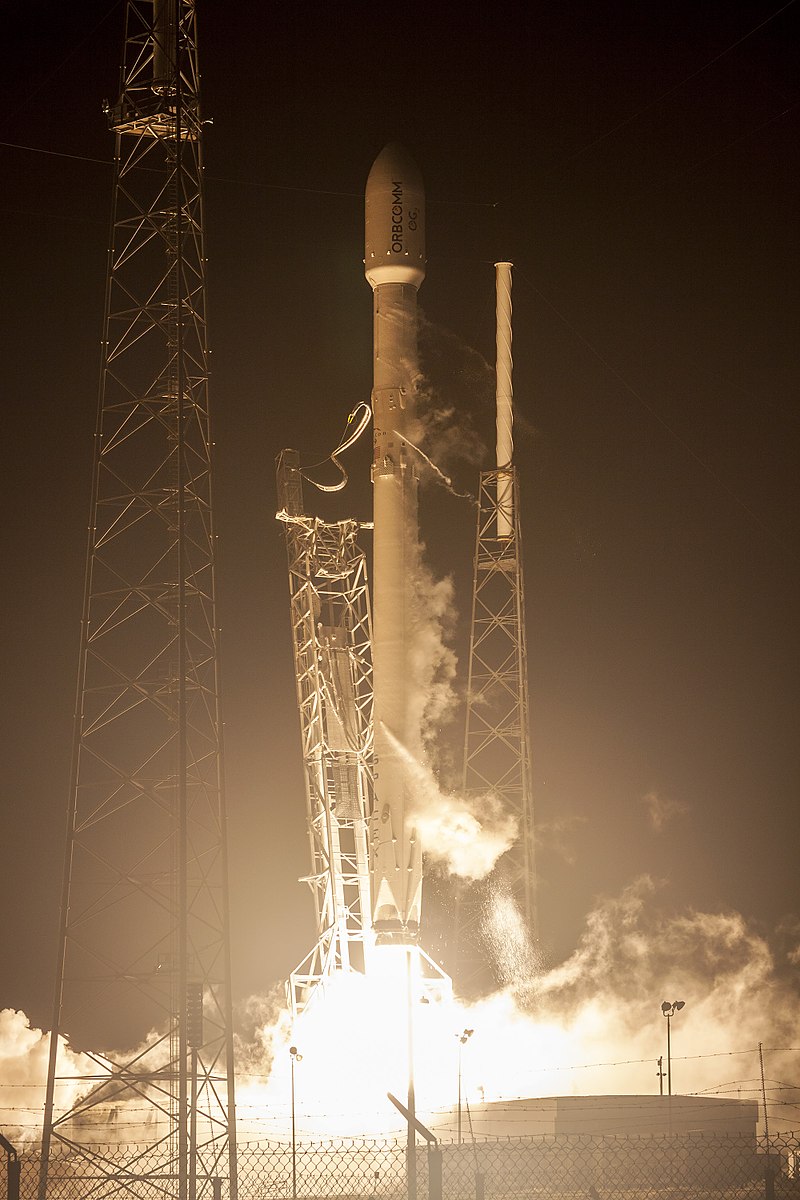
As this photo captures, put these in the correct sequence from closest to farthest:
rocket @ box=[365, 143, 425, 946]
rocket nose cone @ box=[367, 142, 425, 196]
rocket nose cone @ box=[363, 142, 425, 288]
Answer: rocket @ box=[365, 143, 425, 946] < rocket nose cone @ box=[363, 142, 425, 288] < rocket nose cone @ box=[367, 142, 425, 196]

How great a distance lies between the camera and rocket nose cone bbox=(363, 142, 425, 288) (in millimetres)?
43344

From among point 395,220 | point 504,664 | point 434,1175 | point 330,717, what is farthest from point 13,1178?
point 504,664

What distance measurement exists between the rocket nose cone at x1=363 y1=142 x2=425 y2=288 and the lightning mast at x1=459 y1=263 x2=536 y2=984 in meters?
4.30

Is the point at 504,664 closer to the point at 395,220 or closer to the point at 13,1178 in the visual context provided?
the point at 395,220

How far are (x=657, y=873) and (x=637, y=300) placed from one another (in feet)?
59.4

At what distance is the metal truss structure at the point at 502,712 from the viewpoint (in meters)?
44.7

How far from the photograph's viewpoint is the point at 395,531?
4191cm

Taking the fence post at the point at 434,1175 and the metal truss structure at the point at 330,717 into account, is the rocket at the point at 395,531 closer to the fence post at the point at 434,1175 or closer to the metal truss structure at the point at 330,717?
the metal truss structure at the point at 330,717

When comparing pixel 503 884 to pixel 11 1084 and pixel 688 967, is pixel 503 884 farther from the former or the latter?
pixel 11 1084

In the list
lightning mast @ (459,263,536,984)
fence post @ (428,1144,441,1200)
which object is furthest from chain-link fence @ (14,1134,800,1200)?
fence post @ (428,1144,441,1200)

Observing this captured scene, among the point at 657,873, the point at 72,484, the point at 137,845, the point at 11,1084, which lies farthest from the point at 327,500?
the point at 11,1084

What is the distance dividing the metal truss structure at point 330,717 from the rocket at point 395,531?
63 cm

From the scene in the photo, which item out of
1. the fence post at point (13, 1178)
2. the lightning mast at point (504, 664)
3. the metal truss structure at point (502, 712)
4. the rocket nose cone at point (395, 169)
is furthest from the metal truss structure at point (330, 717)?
the fence post at point (13, 1178)

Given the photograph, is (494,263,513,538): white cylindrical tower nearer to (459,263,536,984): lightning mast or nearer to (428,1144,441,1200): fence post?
(459,263,536,984): lightning mast
